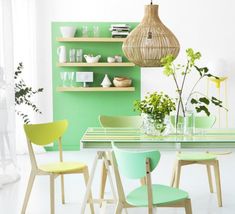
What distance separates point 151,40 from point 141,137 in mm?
872

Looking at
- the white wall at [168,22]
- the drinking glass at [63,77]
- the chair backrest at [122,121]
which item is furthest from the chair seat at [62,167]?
the white wall at [168,22]

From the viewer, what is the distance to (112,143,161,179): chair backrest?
296 centimetres

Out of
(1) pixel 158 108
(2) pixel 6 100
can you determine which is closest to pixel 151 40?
(1) pixel 158 108

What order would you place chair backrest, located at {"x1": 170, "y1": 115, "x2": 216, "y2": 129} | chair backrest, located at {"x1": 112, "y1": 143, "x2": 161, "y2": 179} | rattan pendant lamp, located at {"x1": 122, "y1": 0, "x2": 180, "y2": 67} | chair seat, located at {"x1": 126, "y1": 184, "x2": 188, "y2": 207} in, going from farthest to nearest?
chair backrest, located at {"x1": 170, "y1": 115, "x2": 216, "y2": 129}
rattan pendant lamp, located at {"x1": 122, "y1": 0, "x2": 180, "y2": 67}
chair seat, located at {"x1": 126, "y1": 184, "x2": 188, "y2": 207}
chair backrest, located at {"x1": 112, "y1": 143, "x2": 161, "y2": 179}

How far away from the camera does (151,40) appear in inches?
164

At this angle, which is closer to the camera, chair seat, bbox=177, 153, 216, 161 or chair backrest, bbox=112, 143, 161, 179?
chair backrest, bbox=112, 143, 161, 179

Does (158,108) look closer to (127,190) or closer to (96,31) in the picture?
(127,190)

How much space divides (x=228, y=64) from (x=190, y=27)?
793mm

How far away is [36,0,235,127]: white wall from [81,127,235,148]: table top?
3265mm

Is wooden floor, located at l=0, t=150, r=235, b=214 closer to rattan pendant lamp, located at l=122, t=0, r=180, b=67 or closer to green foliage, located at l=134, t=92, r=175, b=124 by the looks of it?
green foliage, located at l=134, t=92, r=175, b=124

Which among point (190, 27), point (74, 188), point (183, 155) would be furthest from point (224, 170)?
point (190, 27)

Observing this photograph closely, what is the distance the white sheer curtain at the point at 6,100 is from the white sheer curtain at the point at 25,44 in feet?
4.64

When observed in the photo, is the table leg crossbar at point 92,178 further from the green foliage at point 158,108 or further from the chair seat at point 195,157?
the chair seat at point 195,157

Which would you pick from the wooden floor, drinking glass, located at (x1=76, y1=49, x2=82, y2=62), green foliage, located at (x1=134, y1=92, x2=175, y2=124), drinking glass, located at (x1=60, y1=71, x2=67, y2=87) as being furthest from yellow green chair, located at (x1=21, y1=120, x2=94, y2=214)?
drinking glass, located at (x1=76, y1=49, x2=82, y2=62)
